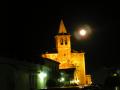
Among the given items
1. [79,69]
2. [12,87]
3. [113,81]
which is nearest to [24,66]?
[12,87]

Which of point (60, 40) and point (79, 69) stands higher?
point (60, 40)

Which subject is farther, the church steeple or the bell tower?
the church steeple

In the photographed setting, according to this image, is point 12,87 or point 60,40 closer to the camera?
point 12,87

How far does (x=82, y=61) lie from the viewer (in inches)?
4358

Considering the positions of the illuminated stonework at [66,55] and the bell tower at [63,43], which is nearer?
the illuminated stonework at [66,55]

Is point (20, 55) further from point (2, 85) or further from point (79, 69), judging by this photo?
point (79, 69)

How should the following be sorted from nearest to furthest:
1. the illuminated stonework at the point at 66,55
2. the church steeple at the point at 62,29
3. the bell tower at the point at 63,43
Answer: the illuminated stonework at the point at 66,55, the bell tower at the point at 63,43, the church steeple at the point at 62,29

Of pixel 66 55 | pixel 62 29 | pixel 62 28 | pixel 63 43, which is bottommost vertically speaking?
pixel 66 55

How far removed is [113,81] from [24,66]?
996cm

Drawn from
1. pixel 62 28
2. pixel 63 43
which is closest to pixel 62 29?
pixel 62 28

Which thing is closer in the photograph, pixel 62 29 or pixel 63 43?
pixel 63 43

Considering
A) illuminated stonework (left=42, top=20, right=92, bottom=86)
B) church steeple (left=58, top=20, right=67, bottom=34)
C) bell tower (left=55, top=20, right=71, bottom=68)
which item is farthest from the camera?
church steeple (left=58, top=20, right=67, bottom=34)

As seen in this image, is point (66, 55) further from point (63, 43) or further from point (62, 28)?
point (62, 28)

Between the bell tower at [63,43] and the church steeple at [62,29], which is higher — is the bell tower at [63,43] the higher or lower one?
the lower one
